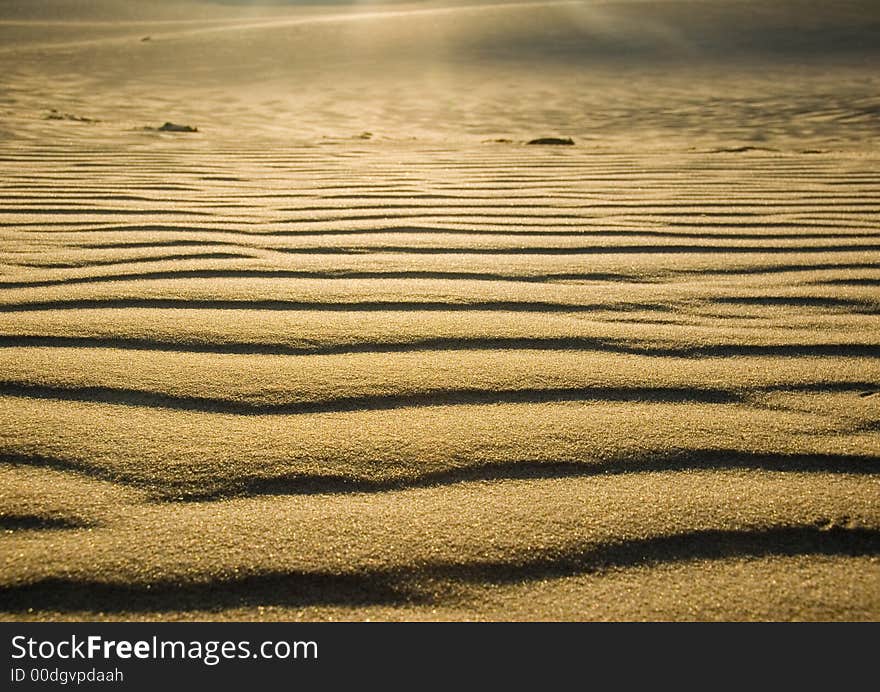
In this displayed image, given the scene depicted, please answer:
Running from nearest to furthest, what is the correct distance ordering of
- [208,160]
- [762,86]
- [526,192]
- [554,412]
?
[554,412]
[526,192]
[208,160]
[762,86]

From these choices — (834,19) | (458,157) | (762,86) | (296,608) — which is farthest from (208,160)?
(834,19)

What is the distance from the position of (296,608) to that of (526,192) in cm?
252

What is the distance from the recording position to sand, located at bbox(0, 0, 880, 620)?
92 cm

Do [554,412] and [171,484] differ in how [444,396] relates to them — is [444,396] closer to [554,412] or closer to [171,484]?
[554,412]

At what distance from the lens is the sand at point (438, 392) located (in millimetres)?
922

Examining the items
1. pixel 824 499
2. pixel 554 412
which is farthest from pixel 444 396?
pixel 824 499

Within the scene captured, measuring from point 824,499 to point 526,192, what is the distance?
2.27 meters

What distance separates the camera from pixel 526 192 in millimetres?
3143

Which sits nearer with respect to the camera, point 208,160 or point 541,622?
point 541,622

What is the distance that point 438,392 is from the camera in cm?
132

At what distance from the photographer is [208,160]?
13.1 feet
